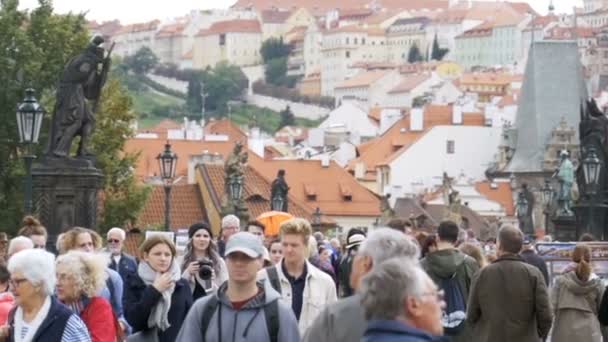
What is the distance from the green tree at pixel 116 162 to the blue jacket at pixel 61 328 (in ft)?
129

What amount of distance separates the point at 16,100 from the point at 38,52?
9.52 feet

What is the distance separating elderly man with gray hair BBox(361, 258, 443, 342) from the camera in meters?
7.41

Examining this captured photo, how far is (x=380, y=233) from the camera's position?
9.06 metres

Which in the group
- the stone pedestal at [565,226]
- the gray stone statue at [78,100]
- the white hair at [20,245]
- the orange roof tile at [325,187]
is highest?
the gray stone statue at [78,100]

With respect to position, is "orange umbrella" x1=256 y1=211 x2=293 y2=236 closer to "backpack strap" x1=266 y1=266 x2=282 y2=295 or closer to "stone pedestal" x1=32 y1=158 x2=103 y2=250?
→ "stone pedestal" x1=32 y1=158 x2=103 y2=250

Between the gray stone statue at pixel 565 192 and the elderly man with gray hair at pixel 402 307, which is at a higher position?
the elderly man with gray hair at pixel 402 307

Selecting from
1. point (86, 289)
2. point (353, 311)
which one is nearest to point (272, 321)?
point (353, 311)

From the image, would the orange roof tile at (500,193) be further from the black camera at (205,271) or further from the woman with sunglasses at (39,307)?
the woman with sunglasses at (39,307)

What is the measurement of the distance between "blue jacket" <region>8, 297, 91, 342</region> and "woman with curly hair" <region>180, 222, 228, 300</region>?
2786 mm

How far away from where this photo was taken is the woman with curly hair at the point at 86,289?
1052 centimetres

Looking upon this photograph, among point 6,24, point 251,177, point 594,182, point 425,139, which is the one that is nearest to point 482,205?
point 425,139

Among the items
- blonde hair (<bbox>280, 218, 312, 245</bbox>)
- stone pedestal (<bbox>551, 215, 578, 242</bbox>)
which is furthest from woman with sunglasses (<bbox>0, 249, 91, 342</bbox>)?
stone pedestal (<bbox>551, 215, 578, 242</bbox>)

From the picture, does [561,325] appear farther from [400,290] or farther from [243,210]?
[243,210]

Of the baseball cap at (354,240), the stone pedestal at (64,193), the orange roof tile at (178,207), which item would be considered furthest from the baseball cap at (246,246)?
the orange roof tile at (178,207)
